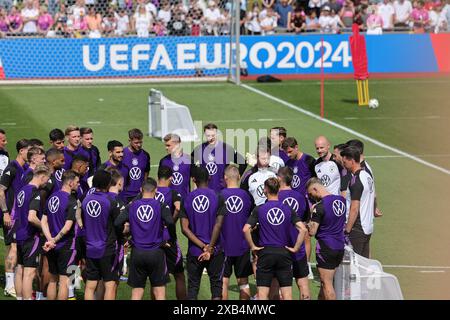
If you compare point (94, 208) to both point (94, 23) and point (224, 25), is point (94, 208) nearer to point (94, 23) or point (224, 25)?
point (94, 23)

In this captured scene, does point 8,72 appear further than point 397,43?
No

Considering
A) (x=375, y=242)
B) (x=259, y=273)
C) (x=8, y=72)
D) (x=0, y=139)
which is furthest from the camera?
(x=8, y=72)

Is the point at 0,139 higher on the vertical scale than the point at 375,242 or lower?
higher

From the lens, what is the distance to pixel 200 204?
13289 mm

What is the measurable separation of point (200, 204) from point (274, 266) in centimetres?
127

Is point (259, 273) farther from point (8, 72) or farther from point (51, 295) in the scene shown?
point (8, 72)

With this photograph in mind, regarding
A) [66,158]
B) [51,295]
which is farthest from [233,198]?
[66,158]

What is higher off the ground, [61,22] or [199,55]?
[61,22]

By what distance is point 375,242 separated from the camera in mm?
17719

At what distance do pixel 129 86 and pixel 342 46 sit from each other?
818cm

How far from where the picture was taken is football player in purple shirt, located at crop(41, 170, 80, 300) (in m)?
13.4

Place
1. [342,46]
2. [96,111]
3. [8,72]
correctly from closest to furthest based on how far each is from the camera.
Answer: [96,111] → [8,72] → [342,46]

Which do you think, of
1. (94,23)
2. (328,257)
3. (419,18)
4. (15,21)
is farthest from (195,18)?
(328,257)

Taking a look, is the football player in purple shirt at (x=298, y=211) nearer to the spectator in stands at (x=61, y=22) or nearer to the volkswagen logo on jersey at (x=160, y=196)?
the volkswagen logo on jersey at (x=160, y=196)
